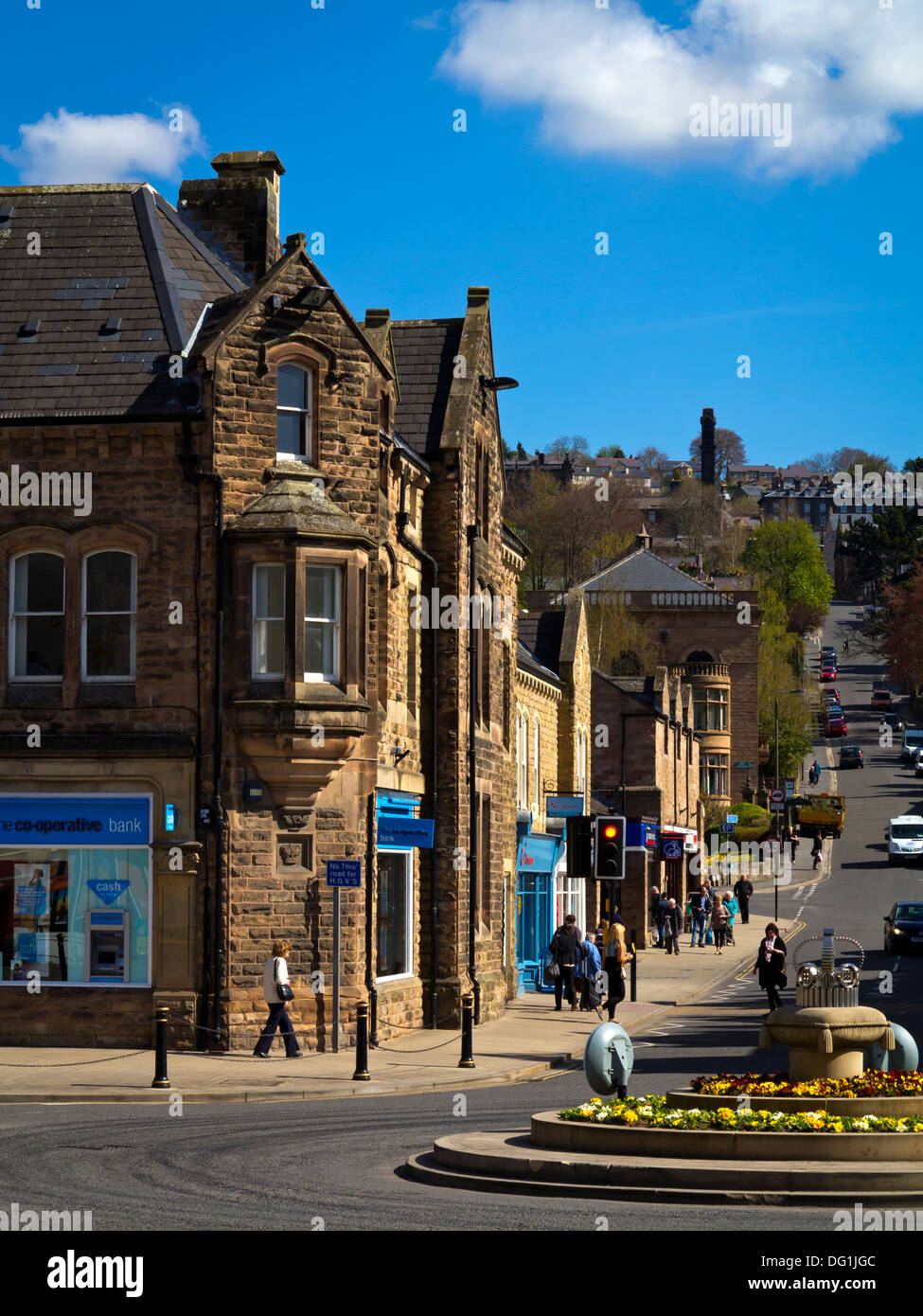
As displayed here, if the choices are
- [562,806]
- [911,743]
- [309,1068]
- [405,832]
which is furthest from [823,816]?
[309,1068]

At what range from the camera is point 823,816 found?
8662cm

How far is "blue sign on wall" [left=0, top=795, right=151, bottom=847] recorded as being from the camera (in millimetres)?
24188

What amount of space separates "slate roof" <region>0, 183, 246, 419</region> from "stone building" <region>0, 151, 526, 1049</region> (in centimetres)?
5

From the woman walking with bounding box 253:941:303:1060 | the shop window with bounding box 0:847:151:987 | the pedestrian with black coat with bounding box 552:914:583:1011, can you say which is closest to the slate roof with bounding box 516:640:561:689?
the pedestrian with black coat with bounding box 552:914:583:1011

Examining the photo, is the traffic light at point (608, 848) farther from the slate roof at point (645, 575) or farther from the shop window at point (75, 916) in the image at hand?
the slate roof at point (645, 575)

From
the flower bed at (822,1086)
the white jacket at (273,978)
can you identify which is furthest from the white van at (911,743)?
the flower bed at (822,1086)

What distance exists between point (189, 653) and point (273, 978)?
4.64 m

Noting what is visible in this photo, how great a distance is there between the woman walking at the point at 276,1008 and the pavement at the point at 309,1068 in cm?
18

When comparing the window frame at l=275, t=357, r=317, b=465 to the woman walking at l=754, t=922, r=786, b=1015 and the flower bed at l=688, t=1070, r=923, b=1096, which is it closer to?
the woman walking at l=754, t=922, r=786, b=1015

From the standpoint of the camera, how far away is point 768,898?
6612cm

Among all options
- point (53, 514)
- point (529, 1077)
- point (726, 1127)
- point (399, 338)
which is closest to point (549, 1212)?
point (726, 1127)

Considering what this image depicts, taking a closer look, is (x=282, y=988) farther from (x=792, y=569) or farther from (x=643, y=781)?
(x=792, y=569)
